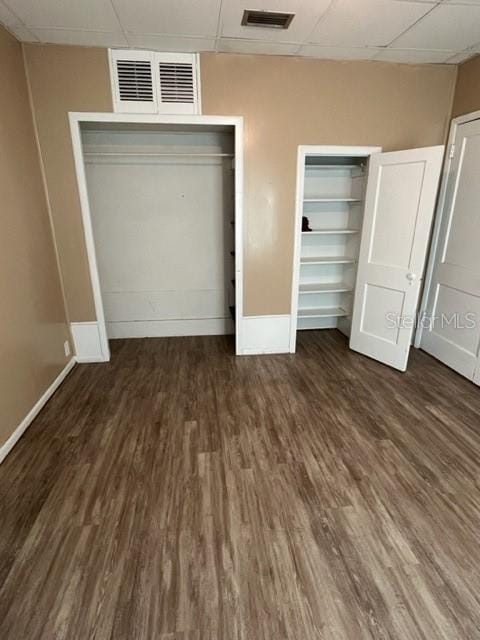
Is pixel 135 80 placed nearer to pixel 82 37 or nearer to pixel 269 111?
pixel 82 37

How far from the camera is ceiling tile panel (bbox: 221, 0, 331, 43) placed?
2133mm

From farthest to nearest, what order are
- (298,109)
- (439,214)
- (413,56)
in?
1. (439,214)
2. (298,109)
3. (413,56)

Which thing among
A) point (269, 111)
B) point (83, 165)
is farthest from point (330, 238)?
point (83, 165)

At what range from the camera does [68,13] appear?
87.6 inches

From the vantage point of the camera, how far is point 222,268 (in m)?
4.00

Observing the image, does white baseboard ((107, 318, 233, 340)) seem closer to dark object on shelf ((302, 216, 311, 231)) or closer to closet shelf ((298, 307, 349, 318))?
closet shelf ((298, 307, 349, 318))

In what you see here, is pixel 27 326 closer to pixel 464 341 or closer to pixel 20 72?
pixel 20 72

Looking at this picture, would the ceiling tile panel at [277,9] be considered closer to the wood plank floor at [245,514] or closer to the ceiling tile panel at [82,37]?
the ceiling tile panel at [82,37]

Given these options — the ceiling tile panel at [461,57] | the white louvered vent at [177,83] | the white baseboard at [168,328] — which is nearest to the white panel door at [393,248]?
the ceiling tile panel at [461,57]

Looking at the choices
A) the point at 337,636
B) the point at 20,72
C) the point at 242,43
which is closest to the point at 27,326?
the point at 20,72

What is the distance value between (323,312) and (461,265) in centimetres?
147

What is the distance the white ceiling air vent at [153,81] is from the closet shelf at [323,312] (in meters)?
2.38

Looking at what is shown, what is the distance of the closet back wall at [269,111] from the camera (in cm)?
275

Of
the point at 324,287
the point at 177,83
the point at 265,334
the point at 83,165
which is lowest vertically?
the point at 265,334
